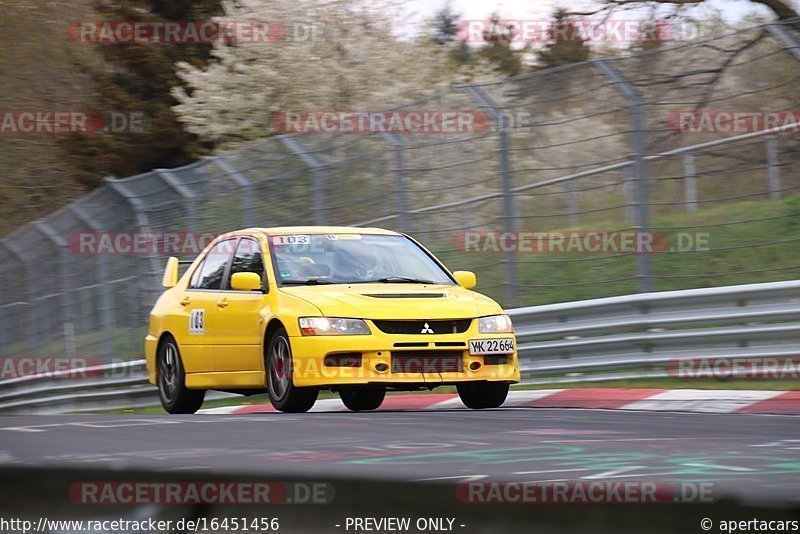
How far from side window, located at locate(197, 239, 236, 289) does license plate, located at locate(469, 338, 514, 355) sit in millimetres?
2384

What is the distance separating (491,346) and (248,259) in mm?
2144

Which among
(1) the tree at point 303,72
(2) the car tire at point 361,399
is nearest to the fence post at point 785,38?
(2) the car tire at point 361,399

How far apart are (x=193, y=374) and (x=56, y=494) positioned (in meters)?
8.45

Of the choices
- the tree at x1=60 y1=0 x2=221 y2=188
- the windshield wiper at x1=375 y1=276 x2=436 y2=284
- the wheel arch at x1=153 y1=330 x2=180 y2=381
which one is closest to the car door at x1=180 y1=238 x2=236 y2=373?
the wheel arch at x1=153 y1=330 x2=180 y2=381

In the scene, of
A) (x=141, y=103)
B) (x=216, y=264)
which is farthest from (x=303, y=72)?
(x=216, y=264)

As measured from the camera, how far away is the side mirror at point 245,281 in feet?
32.9

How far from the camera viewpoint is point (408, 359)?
9.60 m

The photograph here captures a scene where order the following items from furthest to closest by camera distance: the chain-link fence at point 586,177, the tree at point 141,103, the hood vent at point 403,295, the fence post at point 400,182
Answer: the tree at point 141,103 → the fence post at point 400,182 → the chain-link fence at point 586,177 → the hood vent at point 403,295

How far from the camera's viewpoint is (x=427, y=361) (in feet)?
31.7

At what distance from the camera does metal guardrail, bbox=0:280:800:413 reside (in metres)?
10.8

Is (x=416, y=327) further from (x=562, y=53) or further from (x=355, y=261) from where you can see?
(x=562, y=53)

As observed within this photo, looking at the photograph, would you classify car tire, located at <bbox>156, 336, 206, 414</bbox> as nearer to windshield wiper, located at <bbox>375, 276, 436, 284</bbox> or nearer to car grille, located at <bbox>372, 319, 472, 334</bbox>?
windshield wiper, located at <bbox>375, 276, 436, 284</bbox>

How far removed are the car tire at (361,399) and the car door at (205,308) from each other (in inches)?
44.5

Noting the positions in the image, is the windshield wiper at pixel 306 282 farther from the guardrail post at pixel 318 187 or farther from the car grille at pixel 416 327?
the guardrail post at pixel 318 187
